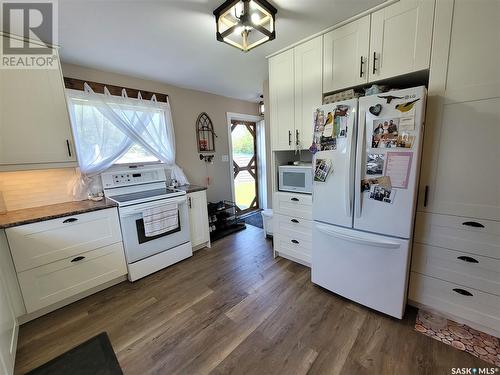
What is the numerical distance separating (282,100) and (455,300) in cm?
233

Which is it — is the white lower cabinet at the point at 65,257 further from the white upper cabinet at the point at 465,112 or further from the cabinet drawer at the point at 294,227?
the white upper cabinet at the point at 465,112

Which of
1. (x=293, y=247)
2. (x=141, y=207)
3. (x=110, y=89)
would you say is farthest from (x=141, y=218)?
(x=293, y=247)

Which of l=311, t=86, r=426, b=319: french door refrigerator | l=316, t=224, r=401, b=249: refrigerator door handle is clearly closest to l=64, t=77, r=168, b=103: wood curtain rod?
l=311, t=86, r=426, b=319: french door refrigerator

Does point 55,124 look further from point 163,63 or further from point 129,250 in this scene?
point 129,250

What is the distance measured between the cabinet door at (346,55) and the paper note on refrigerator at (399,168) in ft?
2.50

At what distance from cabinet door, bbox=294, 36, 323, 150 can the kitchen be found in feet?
0.05

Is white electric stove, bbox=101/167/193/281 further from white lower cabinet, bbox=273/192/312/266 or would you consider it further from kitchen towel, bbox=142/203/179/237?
white lower cabinet, bbox=273/192/312/266

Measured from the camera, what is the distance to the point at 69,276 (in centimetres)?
194

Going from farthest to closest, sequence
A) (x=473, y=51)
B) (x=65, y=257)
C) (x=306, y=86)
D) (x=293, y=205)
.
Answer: (x=293, y=205) → (x=306, y=86) → (x=65, y=257) → (x=473, y=51)

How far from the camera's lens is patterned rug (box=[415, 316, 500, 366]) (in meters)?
1.37

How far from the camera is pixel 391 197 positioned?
152 centimetres

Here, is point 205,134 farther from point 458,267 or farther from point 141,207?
point 458,267

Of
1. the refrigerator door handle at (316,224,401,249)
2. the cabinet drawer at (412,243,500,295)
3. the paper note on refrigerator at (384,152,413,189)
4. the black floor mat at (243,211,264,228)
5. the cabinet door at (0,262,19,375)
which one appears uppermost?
the paper note on refrigerator at (384,152,413,189)

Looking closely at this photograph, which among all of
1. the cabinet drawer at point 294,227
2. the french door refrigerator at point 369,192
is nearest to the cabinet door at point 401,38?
the french door refrigerator at point 369,192
